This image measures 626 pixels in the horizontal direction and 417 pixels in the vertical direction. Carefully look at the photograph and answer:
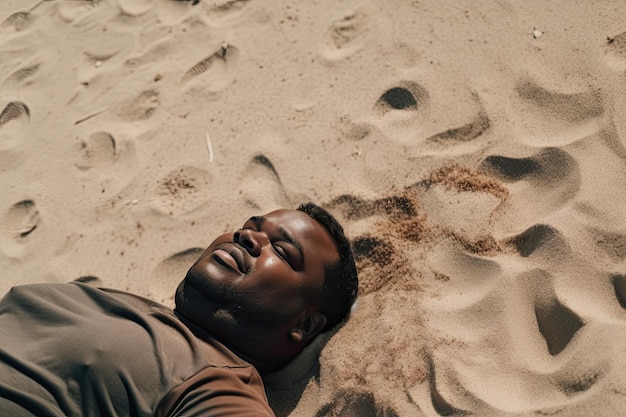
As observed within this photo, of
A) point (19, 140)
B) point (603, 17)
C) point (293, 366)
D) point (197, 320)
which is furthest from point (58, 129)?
point (603, 17)

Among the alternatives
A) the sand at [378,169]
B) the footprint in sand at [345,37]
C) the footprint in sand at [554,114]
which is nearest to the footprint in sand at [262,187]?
the sand at [378,169]

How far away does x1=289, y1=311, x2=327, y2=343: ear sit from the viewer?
2998mm

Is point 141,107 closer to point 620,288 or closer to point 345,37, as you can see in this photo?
point 345,37

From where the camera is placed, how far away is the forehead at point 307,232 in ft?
10.0

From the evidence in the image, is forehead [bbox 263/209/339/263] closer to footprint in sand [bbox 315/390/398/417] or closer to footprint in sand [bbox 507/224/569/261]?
footprint in sand [bbox 315/390/398/417]

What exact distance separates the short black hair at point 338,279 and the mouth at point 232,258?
1.28 ft

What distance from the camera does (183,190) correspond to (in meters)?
3.71

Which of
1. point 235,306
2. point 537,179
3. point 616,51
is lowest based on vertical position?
point 235,306

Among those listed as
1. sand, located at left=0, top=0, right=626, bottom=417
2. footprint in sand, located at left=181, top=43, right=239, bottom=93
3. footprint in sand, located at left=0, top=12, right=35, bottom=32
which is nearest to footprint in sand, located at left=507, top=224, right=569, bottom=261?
sand, located at left=0, top=0, right=626, bottom=417

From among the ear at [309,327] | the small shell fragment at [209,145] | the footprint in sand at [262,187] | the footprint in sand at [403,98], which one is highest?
the footprint in sand at [403,98]

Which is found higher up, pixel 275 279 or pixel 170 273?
pixel 275 279

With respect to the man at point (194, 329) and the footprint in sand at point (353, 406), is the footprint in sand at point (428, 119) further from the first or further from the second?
the footprint in sand at point (353, 406)

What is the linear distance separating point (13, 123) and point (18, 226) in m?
0.82

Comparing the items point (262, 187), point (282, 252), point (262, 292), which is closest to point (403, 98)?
point (262, 187)
